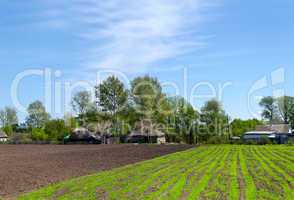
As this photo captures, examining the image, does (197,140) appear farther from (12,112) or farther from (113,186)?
(113,186)

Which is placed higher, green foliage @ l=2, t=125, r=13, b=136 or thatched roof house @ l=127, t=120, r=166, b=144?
green foliage @ l=2, t=125, r=13, b=136

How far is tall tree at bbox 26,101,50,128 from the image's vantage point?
131 metres

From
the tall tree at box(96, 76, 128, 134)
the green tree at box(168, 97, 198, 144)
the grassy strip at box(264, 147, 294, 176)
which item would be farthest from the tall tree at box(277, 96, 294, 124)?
the grassy strip at box(264, 147, 294, 176)

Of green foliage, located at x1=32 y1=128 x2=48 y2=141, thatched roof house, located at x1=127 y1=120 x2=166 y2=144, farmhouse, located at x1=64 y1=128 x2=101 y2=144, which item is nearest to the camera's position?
thatched roof house, located at x1=127 y1=120 x2=166 y2=144

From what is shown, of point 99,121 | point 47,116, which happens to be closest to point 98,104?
point 99,121

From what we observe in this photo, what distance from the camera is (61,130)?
113m

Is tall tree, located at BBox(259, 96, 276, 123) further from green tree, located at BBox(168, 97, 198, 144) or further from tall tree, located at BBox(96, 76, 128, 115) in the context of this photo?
tall tree, located at BBox(96, 76, 128, 115)

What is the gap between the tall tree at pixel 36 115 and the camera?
131375mm

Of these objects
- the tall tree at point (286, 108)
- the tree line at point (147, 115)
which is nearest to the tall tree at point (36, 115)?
the tree line at point (147, 115)

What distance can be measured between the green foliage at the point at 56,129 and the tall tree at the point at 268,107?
→ 63265 millimetres

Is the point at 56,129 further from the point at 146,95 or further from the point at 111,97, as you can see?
the point at 146,95

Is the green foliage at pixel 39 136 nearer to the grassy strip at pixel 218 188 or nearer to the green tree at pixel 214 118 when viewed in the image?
the green tree at pixel 214 118

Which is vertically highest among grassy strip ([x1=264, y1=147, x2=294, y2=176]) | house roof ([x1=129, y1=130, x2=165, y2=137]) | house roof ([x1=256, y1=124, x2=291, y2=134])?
house roof ([x1=256, y1=124, x2=291, y2=134])

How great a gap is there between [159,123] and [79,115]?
67.9ft
